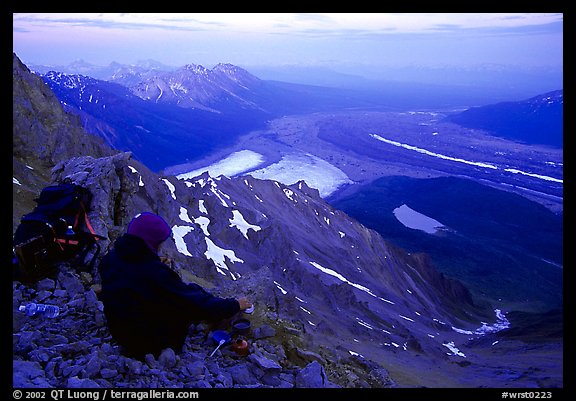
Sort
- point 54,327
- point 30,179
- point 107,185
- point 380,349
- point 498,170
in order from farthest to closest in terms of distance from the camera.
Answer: point 498,170, point 380,349, point 30,179, point 107,185, point 54,327

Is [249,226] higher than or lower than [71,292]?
lower

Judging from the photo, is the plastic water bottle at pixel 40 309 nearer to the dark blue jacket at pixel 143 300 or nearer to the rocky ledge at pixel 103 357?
the rocky ledge at pixel 103 357

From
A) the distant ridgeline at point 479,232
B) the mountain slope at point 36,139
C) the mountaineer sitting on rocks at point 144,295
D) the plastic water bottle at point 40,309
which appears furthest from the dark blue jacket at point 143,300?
the distant ridgeline at point 479,232

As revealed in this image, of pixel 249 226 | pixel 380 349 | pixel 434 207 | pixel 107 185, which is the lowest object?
pixel 434 207

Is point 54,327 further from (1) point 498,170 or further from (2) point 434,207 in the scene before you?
(1) point 498,170

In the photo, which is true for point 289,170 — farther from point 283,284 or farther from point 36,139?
point 36,139

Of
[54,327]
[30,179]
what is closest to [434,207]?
[30,179]
